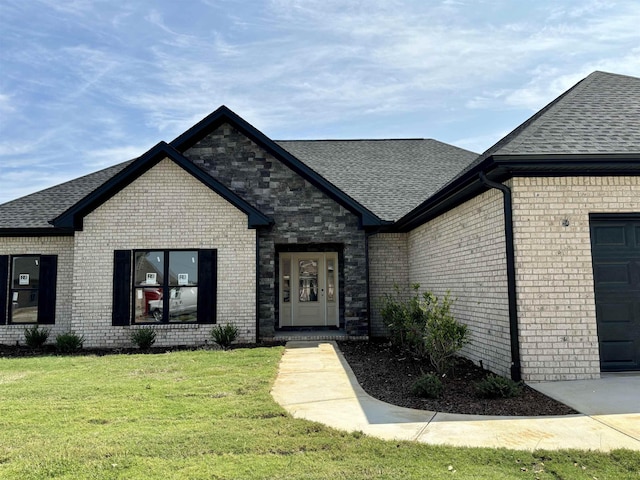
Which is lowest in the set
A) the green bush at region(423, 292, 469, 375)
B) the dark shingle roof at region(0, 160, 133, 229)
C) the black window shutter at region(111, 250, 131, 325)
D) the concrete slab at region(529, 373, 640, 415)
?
the concrete slab at region(529, 373, 640, 415)

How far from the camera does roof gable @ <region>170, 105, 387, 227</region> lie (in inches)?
490

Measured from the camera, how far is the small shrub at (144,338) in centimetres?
1120

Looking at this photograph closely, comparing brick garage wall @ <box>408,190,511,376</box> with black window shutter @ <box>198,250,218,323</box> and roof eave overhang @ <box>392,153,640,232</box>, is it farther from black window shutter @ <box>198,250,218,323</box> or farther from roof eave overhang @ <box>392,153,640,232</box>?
black window shutter @ <box>198,250,218,323</box>

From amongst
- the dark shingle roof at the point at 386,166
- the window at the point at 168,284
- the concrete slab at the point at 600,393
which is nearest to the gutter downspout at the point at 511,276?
the concrete slab at the point at 600,393

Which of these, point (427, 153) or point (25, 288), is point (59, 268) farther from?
point (427, 153)

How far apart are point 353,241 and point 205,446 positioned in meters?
8.78

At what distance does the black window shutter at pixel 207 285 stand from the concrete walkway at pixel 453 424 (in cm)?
522

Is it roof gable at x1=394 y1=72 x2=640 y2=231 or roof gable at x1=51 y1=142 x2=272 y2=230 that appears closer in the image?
roof gable at x1=394 y1=72 x2=640 y2=231

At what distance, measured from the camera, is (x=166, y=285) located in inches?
464

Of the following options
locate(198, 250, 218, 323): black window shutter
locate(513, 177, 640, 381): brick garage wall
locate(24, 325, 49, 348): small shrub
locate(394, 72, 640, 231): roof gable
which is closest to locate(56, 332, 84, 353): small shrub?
locate(24, 325, 49, 348): small shrub

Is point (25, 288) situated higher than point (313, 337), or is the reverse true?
point (25, 288)

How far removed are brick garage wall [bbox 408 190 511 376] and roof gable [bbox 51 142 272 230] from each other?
4.56 m

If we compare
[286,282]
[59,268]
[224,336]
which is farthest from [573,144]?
[59,268]

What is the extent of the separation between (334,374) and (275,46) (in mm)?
7602
